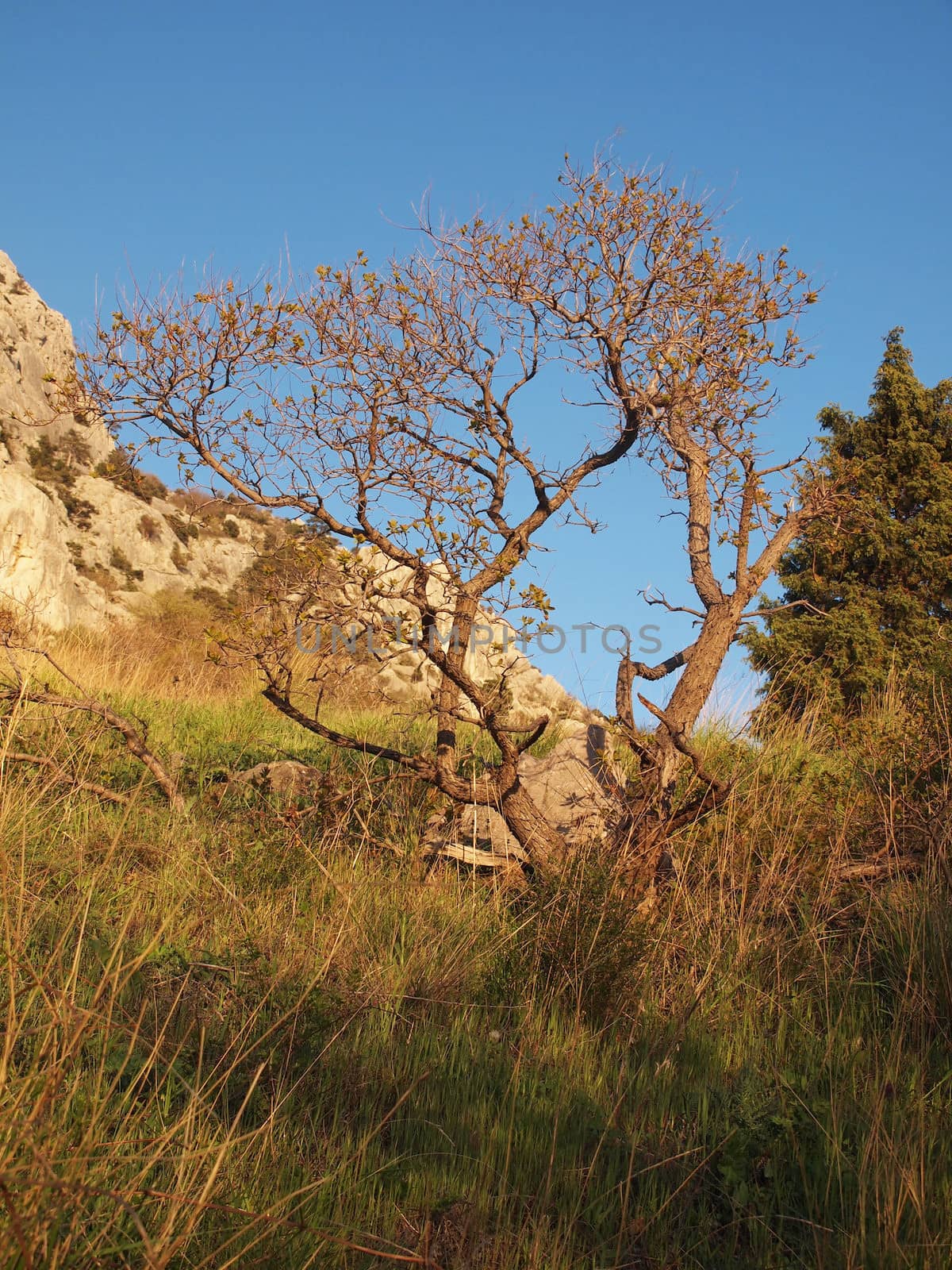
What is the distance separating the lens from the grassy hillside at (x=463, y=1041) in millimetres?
2338

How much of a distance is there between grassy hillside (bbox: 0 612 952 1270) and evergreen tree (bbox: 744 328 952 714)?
7.66m

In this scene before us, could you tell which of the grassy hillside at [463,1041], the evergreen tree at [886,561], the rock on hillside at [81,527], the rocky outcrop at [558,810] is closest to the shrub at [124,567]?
the rock on hillside at [81,527]

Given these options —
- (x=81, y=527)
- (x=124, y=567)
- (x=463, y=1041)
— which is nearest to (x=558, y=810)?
(x=463, y=1041)

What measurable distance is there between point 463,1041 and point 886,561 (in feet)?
42.1

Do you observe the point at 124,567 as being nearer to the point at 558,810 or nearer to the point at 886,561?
the point at 886,561

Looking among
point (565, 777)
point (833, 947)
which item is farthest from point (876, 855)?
point (565, 777)

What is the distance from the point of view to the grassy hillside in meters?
2.34

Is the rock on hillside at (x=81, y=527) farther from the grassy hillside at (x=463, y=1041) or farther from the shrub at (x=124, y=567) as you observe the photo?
the grassy hillside at (x=463, y=1041)

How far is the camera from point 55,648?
11484 mm

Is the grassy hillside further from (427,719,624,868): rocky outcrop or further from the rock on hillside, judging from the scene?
the rock on hillside

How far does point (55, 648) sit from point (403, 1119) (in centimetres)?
978

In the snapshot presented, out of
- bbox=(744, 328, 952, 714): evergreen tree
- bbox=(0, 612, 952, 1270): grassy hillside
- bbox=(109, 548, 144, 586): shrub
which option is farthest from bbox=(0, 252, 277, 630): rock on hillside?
bbox=(0, 612, 952, 1270): grassy hillside

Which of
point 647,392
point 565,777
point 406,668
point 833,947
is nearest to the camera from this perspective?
point 833,947

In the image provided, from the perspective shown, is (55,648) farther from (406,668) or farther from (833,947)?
(833,947)
